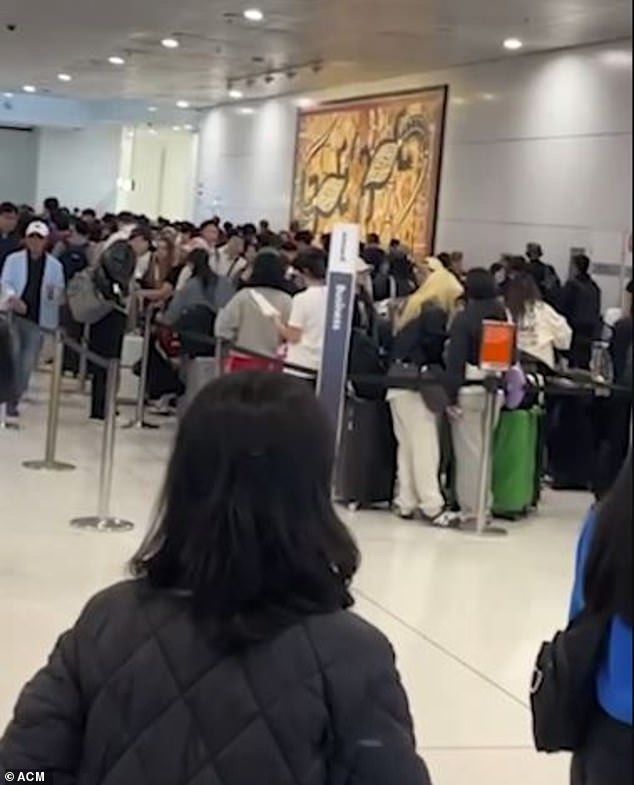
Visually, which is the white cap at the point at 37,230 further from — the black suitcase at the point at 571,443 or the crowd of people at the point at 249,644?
the crowd of people at the point at 249,644

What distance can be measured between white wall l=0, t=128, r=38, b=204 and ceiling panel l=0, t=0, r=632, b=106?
1488cm

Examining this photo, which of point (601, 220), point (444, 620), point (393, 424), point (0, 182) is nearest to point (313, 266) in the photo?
point (393, 424)

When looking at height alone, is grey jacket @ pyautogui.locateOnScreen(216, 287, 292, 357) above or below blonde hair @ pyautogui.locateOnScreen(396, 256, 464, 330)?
below

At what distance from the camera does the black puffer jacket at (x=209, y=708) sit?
175 centimetres

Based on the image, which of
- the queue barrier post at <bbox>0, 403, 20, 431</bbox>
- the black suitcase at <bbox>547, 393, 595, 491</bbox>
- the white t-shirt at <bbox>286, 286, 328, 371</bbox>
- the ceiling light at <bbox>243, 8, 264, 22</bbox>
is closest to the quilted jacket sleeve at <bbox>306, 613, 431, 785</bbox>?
the white t-shirt at <bbox>286, 286, 328, 371</bbox>

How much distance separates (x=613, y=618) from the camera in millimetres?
1794

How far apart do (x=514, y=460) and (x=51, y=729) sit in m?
7.02

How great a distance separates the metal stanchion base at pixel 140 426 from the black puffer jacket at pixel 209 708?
9.77m

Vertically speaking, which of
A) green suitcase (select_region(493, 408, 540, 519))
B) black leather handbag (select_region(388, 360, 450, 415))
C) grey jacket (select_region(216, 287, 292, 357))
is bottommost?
green suitcase (select_region(493, 408, 540, 519))

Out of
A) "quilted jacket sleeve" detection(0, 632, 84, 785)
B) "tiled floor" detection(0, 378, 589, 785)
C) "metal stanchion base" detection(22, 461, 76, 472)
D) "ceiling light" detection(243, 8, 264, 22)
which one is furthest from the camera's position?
"ceiling light" detection(243, 8, 264, 22)

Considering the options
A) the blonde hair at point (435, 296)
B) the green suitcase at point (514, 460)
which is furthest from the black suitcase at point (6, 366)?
the green suitcase at point (514, 460)

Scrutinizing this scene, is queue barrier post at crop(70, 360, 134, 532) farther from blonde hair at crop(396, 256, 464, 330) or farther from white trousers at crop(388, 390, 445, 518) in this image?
blonde hair at crop(396, 256, 464, 330)

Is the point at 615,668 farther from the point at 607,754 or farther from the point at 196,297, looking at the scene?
the point at 196,297

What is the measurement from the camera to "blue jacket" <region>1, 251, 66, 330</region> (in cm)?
1125
